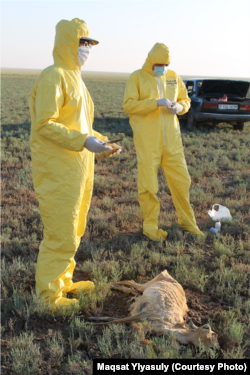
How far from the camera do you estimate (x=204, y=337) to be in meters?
2.18

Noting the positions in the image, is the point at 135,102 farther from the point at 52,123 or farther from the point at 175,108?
the point at 52,123

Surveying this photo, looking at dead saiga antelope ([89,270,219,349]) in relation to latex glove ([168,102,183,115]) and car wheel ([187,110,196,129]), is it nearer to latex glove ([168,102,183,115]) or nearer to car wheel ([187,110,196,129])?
latex glove ([168,102,183,115])

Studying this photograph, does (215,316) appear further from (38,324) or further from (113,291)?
(38,324)

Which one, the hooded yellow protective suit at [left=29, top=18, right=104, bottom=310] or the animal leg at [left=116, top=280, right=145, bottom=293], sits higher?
the hooded yellow protective suit at [left=29, top=18, right=104, bottom=310]

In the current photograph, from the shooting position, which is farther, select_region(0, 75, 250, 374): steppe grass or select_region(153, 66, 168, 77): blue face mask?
select_region(153, 66, 168, 77): blue face mask

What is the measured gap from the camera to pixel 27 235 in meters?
4.18

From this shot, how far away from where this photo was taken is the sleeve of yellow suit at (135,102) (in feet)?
11.7

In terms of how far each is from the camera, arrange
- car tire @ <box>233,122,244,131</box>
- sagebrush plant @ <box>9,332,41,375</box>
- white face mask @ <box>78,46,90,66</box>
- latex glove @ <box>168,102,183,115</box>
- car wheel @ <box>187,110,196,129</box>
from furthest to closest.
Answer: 1. car tire @ <box>233,122,244,131</box>
2. car wheel @ <box>187,110,196,129</box>
3. latex glove @ <box>168,102,183,115</box>
4. white face mask @ <box>78,46,90,66</box>
5. sagebrush plant @ <box>9,332,41,375</box>

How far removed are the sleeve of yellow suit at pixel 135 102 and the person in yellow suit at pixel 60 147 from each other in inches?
46.0

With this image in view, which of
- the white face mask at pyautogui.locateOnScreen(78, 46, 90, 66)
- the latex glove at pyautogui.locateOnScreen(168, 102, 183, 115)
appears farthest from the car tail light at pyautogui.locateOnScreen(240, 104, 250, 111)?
the white face mask at pyautogui.locateOnScreen(78, 46, 90, 66)

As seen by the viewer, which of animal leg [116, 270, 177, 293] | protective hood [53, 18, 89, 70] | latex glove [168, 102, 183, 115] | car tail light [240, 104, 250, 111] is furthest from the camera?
car tail light [240, 104, 250, 111]

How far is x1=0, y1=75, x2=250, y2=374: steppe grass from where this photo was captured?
86.6 inches

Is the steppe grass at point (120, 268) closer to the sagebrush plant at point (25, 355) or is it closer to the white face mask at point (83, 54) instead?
the sagebrush plant at point (25, 355)

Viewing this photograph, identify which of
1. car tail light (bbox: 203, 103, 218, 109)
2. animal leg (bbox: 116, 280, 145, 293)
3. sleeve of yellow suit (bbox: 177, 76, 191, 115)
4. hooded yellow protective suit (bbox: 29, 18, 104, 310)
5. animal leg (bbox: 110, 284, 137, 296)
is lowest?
animal leg (bbox: 110, 284, 137, 296)
